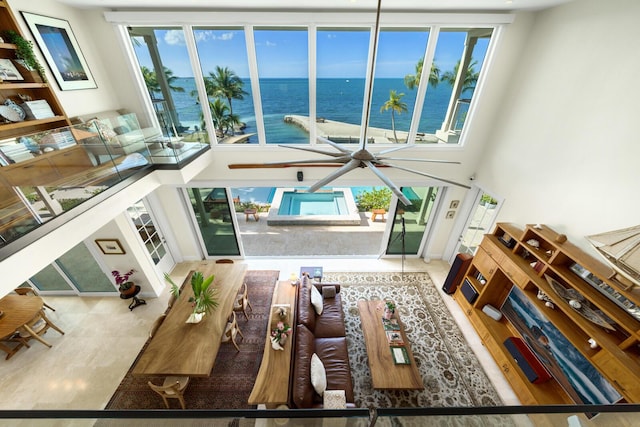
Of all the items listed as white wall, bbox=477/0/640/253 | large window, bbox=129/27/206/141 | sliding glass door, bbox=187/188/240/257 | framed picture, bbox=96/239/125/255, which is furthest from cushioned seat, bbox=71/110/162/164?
white wall, bbox=477/0/640/253

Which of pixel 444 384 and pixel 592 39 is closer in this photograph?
pixel 592 39

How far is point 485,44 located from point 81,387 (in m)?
8.53

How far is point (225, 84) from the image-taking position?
4230 mm

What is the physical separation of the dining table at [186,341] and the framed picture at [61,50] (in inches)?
149

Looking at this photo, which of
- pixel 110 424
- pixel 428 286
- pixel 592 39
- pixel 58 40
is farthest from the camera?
pixel 428 286

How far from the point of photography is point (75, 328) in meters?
4.30

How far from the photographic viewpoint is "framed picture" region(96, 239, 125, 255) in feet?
14.1

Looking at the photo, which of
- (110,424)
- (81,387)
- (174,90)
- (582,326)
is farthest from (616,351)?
A: (174,90)

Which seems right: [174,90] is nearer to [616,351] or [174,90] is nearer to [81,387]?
[81,387]

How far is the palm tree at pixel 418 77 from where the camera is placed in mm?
4121

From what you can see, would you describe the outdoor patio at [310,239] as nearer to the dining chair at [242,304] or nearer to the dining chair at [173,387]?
the dining chair at [242,304]

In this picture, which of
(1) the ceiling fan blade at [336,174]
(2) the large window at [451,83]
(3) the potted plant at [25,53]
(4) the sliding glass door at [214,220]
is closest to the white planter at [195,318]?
(4) the sliding glass door at [214,220]

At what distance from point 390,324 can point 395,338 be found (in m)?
0.26

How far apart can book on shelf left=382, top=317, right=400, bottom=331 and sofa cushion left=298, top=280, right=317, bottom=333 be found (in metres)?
1.23
